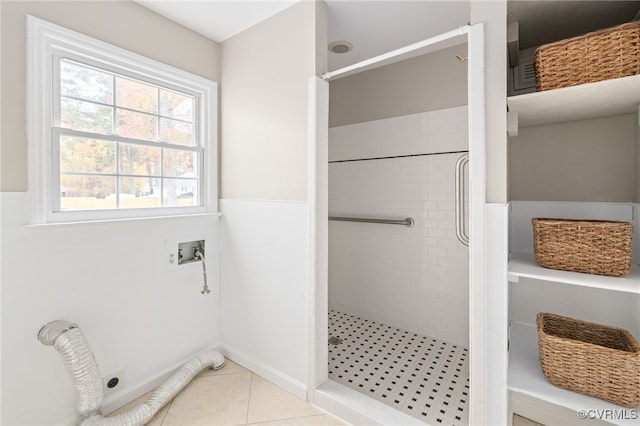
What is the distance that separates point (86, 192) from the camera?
5.63 ft

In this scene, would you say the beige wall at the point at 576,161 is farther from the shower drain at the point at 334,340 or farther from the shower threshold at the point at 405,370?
the shower drain at the point at 334,340

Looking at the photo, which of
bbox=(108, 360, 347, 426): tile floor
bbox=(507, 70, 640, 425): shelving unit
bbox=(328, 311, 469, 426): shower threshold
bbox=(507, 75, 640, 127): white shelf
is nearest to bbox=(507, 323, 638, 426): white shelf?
bbox=(507, 70, 640, 425): shelving unit

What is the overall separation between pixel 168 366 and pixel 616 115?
2.94 meters

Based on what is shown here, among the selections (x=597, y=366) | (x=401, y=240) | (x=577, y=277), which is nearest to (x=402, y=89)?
(x=401, y=240)

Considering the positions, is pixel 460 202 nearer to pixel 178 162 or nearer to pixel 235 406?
pixel 235 406

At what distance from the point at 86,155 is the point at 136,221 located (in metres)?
0.44

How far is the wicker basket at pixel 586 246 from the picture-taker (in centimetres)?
116

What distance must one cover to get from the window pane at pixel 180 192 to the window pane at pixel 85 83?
60cm

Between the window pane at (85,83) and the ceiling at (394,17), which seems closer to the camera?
the ceiling at (394,17)

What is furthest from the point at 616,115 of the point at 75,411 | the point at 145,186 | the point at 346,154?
the point at 75,411

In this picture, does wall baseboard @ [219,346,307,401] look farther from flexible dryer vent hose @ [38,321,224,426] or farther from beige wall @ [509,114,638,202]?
beige wall @ [509,114,638,202]

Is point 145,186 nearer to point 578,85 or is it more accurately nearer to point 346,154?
point 346,154

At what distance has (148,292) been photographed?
1.92 metres

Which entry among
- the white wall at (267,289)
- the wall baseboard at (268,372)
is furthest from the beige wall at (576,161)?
the wall baseboard at (268,372)
